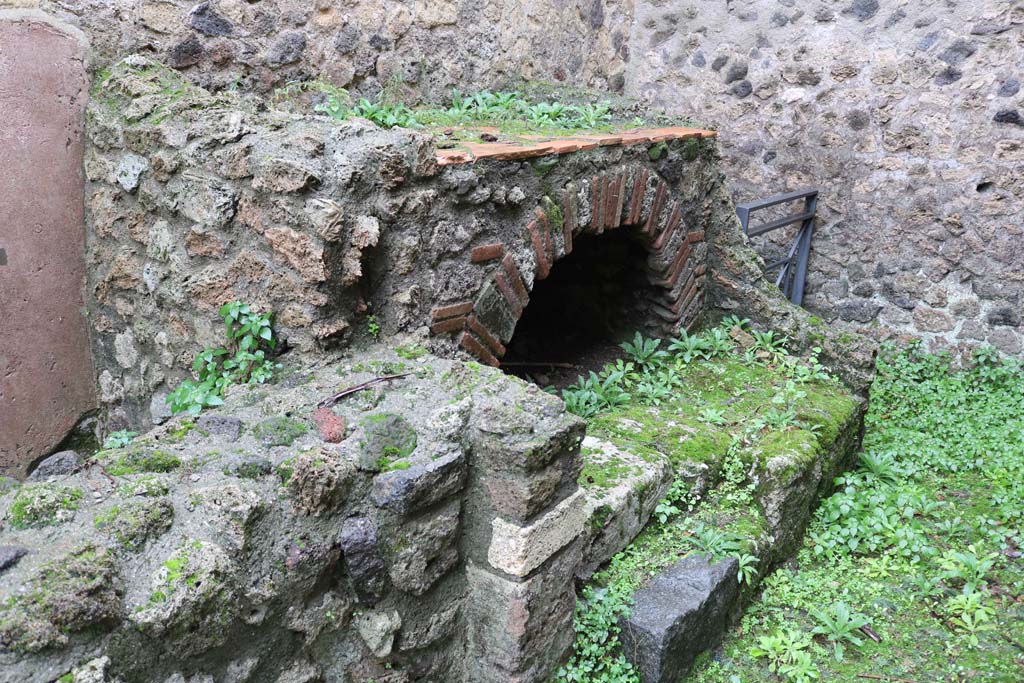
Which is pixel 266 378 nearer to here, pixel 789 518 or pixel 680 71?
pixel 789 518

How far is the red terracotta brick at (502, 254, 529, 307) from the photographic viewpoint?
292cm

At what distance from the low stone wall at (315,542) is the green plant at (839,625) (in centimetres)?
96

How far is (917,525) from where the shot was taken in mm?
3188

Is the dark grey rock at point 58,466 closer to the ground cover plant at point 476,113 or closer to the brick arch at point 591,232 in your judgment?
the brick arch at point 591,232

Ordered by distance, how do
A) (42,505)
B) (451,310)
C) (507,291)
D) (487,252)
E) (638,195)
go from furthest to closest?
(638,195) → (507,291) → (487,252) → (451,310) → (42,505)

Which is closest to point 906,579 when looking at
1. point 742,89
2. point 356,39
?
point 356,39

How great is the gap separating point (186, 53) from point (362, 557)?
230cm

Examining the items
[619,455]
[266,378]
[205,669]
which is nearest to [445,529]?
[205,669]

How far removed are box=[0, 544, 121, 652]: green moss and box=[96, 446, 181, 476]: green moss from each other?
0.30 metres

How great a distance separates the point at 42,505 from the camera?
150 cm

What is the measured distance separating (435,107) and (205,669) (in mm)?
3185

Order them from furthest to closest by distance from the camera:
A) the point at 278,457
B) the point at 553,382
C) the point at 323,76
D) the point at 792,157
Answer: the point at 792,157 < the point at 553,382 < the point at 323,76 < the point at 278,457

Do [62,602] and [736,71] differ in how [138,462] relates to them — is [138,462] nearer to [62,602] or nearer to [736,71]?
[62,602]

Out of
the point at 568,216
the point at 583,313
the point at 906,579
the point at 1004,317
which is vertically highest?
the point at 568,216
